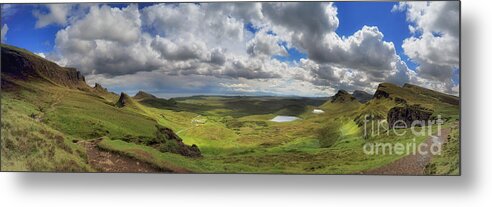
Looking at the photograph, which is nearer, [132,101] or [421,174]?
[421,174]

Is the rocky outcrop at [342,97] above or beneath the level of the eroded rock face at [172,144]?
above

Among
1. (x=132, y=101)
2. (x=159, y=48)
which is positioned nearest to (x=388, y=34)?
(x=159, y=48)

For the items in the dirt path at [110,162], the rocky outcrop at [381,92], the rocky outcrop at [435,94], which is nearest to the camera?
the rocky outcrop at [435,94]

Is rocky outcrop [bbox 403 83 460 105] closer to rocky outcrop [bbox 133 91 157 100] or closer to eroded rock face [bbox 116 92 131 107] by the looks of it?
rocky outcrop [bbox 133 91 157 100]

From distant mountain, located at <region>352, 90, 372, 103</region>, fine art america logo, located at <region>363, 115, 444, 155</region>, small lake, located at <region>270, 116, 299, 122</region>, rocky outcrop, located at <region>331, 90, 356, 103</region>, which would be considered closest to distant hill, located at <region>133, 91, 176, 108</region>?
small lake, located at <region>270, 116, 299, 122</region>

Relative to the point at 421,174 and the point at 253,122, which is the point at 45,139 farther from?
Result: the point at 421,174

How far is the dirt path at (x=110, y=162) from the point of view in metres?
4.72

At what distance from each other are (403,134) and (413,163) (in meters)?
0.24

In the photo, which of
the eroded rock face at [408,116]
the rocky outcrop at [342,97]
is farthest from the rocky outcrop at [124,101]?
the eroded rock face at [408,116]

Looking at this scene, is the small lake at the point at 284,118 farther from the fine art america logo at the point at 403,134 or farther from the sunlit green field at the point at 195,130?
the fine art america logo at the point at 403,134

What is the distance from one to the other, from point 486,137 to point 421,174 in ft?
1.97

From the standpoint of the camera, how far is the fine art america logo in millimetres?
4516

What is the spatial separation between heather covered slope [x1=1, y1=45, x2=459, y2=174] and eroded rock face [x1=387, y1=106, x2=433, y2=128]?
43mm

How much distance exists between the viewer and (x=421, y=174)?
4512mm
